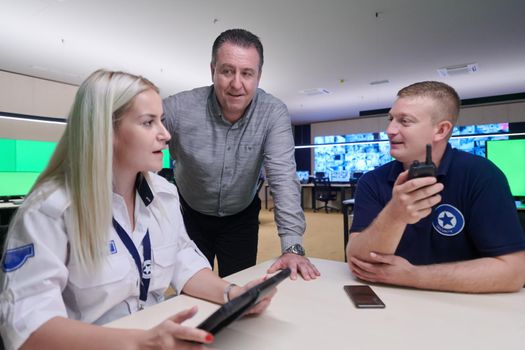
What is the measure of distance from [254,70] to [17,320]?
3.80ft

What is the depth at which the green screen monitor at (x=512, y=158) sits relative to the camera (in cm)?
275

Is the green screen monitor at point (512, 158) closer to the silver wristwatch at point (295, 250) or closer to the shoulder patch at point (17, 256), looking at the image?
the silver wristwatch at point (295, 250)

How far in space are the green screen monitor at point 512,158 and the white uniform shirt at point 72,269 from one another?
2744mm

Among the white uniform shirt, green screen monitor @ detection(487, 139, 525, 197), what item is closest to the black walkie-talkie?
the white uniform shirt

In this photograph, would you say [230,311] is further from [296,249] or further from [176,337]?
[296,249]

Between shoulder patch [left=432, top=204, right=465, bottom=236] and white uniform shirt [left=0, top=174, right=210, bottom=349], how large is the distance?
80cm

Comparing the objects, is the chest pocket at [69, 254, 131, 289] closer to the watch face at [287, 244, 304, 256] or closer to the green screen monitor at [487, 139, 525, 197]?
the watch face at [287, 244, 304, 256]

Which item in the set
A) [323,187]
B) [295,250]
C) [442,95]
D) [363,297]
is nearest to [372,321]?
[363,297]

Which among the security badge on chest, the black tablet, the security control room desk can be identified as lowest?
the security control room desk

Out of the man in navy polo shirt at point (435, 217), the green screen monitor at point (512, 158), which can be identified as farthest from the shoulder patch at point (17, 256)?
the green screen monitor at point (512, 158)

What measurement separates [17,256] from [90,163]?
25 centimetres

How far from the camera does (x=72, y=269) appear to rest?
2.64 feet

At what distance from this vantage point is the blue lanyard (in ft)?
3.01

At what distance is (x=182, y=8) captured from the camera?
3670 mm
